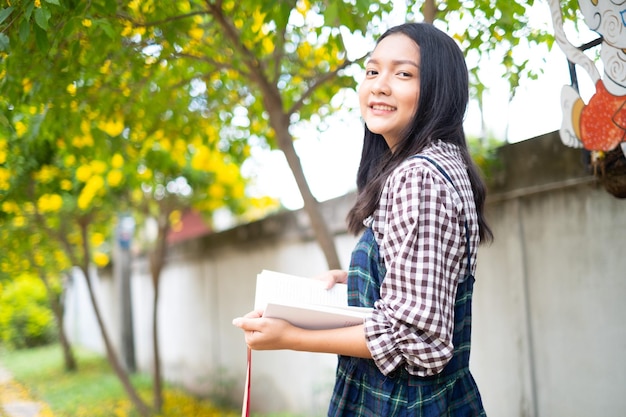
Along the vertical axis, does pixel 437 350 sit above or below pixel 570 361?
above

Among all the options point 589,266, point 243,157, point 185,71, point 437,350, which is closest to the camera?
point 437,350

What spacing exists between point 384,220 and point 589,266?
1809 mm

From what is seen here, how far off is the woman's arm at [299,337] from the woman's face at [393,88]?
55cm

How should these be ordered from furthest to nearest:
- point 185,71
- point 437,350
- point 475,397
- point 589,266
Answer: point 185,71 → point 589,266 → point 475,397 → point 437,350

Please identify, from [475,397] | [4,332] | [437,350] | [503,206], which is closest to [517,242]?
[503,206]

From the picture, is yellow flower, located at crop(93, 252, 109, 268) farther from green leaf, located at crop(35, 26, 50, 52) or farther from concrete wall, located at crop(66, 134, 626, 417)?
green leaf, located at crop(35, 26, 50, 52)

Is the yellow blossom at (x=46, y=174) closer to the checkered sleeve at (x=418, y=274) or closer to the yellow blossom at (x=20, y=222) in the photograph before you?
the yellow blossom at (x=20, y=222)

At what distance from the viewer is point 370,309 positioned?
173 cm

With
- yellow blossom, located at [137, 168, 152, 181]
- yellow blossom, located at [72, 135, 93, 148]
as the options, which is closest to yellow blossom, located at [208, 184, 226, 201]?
yellow blossom, located at [137, 168, 152, 181]

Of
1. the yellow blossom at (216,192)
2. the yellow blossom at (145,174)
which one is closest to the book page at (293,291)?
the yellow blossom at (145,174)

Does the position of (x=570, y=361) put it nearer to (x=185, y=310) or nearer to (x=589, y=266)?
(x=589, y=266)

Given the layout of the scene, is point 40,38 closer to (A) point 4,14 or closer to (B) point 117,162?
(A) point 4,14

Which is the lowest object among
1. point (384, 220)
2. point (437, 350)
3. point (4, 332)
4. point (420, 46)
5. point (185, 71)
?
point (4, 332)

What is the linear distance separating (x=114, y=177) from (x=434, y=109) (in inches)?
231
